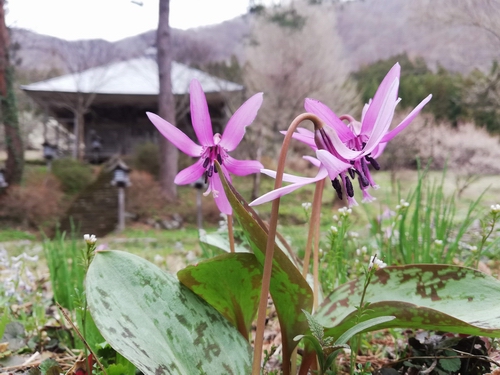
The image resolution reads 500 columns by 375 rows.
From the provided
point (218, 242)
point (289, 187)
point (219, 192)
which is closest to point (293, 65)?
point (218, 242)

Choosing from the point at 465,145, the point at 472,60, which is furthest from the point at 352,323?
the point at 472,60

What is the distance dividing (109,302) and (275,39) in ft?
40.7

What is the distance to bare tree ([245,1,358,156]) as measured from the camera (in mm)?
10688

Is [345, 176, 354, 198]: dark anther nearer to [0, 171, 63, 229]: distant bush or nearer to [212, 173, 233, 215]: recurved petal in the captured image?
[212, 173, 233, 215]: recurved petal

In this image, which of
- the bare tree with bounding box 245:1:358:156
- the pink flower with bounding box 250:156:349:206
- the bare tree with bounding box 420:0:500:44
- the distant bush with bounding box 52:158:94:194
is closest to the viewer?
the pink flower with bounding box 250:156:349:206

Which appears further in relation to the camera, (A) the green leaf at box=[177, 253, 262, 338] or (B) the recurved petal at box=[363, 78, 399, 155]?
(A) the green leaf at box=[177, 253, 262, 338]

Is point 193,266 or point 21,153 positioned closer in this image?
point 193,266

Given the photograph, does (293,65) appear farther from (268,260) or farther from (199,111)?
(268,260)

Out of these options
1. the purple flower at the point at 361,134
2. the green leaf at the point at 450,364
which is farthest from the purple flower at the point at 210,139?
the green leaf at the point at 450,364

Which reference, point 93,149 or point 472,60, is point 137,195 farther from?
point 472,60

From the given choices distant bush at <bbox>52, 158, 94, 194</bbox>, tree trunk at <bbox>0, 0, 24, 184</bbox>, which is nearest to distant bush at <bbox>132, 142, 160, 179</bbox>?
distant bush at <bbox>52, 158, 94, 194</bbox>

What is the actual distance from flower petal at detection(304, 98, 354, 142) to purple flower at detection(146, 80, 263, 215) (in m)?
0.08

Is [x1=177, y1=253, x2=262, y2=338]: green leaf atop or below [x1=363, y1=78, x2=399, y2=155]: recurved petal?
below

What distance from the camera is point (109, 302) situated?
1.52 feet
